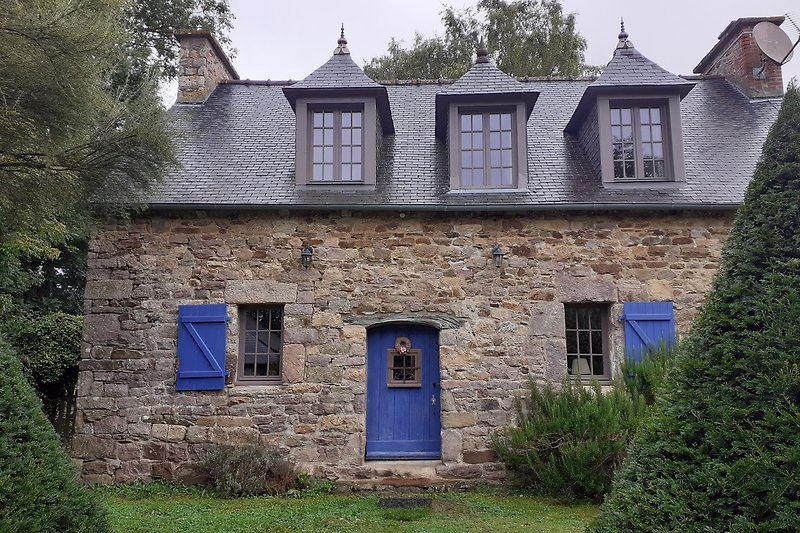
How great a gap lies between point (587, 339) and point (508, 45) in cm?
1171

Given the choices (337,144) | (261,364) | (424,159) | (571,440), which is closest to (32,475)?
(261,364)

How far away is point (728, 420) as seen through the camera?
111 inches

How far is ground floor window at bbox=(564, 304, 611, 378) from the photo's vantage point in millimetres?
8469

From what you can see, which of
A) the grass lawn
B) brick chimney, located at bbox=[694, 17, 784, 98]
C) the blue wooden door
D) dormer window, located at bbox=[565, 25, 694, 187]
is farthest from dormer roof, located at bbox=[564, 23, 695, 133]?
the grass lawn

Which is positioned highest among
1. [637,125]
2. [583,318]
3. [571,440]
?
[637,125]

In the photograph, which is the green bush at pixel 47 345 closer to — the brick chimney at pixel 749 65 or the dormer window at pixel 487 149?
the dormer window at pixel 487 149

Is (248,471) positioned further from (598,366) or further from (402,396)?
(598,366)

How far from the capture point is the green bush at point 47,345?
33.4 feet

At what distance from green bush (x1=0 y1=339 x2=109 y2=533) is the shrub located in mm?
4053

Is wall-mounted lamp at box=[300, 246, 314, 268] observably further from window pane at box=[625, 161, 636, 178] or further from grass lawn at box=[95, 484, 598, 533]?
window pane at box=[625, 161, 636, 178]

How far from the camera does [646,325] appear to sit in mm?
8242

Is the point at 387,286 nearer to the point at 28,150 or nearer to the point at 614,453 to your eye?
the point at 614,453

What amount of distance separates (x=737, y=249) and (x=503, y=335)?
5.20 metres

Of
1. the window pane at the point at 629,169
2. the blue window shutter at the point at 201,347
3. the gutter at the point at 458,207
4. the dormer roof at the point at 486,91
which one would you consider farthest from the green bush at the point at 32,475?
the window pane at the point at 629,169
